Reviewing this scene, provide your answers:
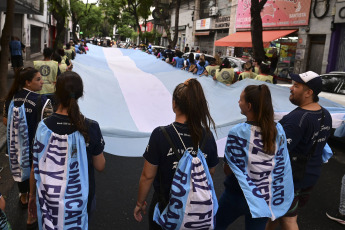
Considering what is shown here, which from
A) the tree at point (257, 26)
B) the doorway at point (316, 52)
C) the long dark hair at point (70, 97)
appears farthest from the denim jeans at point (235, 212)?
the doorway at point (316, 52)

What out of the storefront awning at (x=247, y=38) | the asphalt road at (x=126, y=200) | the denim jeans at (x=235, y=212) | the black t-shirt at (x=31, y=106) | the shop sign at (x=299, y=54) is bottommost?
the asphalt road at (x=126, y=200)

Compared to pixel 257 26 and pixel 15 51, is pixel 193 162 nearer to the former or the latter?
pixel 257 26

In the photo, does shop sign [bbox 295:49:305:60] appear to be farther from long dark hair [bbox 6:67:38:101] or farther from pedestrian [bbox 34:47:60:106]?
long dark hair [bbox 6:67:38:101]

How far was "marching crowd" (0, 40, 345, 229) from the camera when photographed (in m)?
2.33

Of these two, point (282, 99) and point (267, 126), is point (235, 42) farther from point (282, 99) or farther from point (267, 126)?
point (267, 126)

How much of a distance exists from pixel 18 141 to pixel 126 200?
162 centimetres

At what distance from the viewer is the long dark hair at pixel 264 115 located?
255 centimetres

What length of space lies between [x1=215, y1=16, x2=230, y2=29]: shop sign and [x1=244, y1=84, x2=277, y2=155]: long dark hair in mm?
27337

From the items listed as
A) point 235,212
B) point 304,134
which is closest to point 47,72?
point 235,212

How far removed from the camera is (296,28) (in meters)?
19.9

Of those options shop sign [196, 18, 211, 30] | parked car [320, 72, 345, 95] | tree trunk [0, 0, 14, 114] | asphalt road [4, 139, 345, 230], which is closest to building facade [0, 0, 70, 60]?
tree trunk [0, 0, 14, 114]

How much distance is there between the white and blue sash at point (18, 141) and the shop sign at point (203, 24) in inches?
1185

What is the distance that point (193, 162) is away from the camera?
2303mm

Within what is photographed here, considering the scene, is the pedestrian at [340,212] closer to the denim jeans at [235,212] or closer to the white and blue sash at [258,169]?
the white and blue sash at [258,169]
